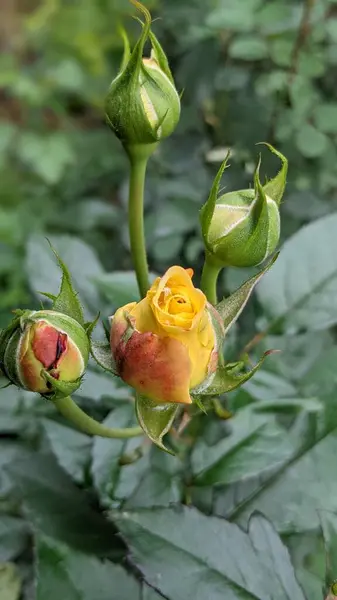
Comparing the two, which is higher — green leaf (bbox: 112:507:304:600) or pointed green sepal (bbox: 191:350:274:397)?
pointed green sepal (bbox: 191:350:274:397)

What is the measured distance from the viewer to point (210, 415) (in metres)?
0.74

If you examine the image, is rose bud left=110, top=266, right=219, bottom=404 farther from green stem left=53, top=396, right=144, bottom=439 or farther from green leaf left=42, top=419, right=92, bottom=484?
green leaf left=42, top=419, right=92, bottom=484

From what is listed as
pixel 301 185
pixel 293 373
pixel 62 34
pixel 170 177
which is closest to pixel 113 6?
pixel 62 34

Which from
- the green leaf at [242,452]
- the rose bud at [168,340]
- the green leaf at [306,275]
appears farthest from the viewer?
the green leaf at [306,275]

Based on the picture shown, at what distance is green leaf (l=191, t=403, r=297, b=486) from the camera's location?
0.70 meters

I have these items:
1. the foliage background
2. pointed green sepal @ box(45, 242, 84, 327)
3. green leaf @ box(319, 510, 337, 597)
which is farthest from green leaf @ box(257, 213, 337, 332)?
pointed green sepal @ box(45, 242, 84, 327)

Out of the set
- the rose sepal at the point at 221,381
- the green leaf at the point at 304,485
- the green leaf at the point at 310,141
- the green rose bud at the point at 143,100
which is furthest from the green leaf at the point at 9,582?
the green leaf at the point at 310,141

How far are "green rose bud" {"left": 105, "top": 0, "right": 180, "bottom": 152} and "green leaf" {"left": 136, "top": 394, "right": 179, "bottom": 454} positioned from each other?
8.6 inches

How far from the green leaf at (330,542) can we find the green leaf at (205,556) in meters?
0.03

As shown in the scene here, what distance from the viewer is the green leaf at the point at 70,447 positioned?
741 mm

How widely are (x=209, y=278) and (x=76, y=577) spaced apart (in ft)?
0.95

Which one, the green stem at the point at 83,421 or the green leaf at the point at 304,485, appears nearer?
the green stem at the point at 83,421

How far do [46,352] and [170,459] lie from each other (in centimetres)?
29

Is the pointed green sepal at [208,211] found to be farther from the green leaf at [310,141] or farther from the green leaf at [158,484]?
the green leaf at [310,141]
